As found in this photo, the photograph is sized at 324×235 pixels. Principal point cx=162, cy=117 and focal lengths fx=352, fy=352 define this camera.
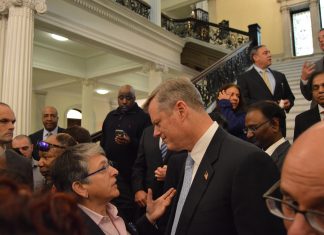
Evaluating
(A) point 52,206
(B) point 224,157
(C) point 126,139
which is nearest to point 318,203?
(A) point 52,206

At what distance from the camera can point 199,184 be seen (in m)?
1.55

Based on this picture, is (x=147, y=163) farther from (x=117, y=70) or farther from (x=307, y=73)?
(x=117, y=70)

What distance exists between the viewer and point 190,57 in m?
11.9

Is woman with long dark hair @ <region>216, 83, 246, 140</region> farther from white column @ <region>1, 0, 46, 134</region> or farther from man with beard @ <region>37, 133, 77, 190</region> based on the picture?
white column @ <region>1, 0, 46, 134</region>

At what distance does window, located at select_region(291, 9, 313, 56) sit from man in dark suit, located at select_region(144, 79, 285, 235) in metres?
15.0

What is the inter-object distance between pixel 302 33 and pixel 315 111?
13.8m

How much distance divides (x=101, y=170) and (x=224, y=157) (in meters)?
0.75

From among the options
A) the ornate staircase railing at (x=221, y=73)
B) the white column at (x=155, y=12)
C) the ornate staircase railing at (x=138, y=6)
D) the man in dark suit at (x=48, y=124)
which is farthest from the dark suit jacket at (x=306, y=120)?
the white column at (x=155, y=12)

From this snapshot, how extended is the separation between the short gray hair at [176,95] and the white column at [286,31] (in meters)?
14.9

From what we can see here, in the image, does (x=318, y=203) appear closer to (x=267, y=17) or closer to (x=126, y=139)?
(x=126, y=139)

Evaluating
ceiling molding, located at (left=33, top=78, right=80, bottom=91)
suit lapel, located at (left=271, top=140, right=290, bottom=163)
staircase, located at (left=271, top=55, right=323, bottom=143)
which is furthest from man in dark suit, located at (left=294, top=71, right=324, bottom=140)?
ceiling molding, located at (left=33, top=78, right=80, bottom=91)

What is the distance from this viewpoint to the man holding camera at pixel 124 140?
3533 millimetres

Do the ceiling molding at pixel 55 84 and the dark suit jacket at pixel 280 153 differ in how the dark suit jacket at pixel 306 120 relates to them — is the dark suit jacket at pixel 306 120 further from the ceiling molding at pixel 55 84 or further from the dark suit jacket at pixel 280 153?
the ceiling molding at pixel 55 84

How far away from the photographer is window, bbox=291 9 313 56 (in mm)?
15234
